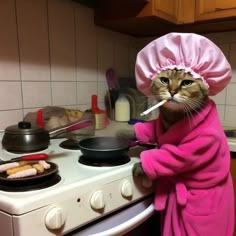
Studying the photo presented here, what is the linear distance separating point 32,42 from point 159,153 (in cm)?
72

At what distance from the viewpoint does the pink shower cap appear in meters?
0.67

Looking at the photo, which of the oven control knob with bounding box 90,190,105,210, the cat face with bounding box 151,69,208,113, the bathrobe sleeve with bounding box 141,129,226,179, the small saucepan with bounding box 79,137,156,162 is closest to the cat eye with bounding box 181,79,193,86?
the cat face with bounding box 151,69,208,113

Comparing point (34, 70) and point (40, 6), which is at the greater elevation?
point (40, 6)

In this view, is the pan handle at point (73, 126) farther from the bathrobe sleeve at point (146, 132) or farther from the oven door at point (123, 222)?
the oven door at point (123, 222)

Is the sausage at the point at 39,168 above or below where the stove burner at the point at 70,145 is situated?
above

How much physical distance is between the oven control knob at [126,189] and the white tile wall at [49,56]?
0.58 meters

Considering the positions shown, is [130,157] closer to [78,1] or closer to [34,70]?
[34,70]

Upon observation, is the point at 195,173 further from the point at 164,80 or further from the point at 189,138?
the point at 164,80

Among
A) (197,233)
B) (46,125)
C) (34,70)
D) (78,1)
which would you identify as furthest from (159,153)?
(78,1)

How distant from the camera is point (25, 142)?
32.9 inches

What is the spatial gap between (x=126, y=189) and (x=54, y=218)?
0.23 meters

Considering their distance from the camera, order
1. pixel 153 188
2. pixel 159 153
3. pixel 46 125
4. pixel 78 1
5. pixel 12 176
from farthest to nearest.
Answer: pixel 78 1, pixel 46 125, pixel 153 188, pixel 159 153, pixel 12 176

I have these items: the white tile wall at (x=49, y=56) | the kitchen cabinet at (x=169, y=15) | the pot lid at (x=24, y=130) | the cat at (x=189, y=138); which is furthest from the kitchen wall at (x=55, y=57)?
the cat at (x=189, y=138)

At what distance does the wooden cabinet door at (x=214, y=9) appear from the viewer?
44.7 inches
